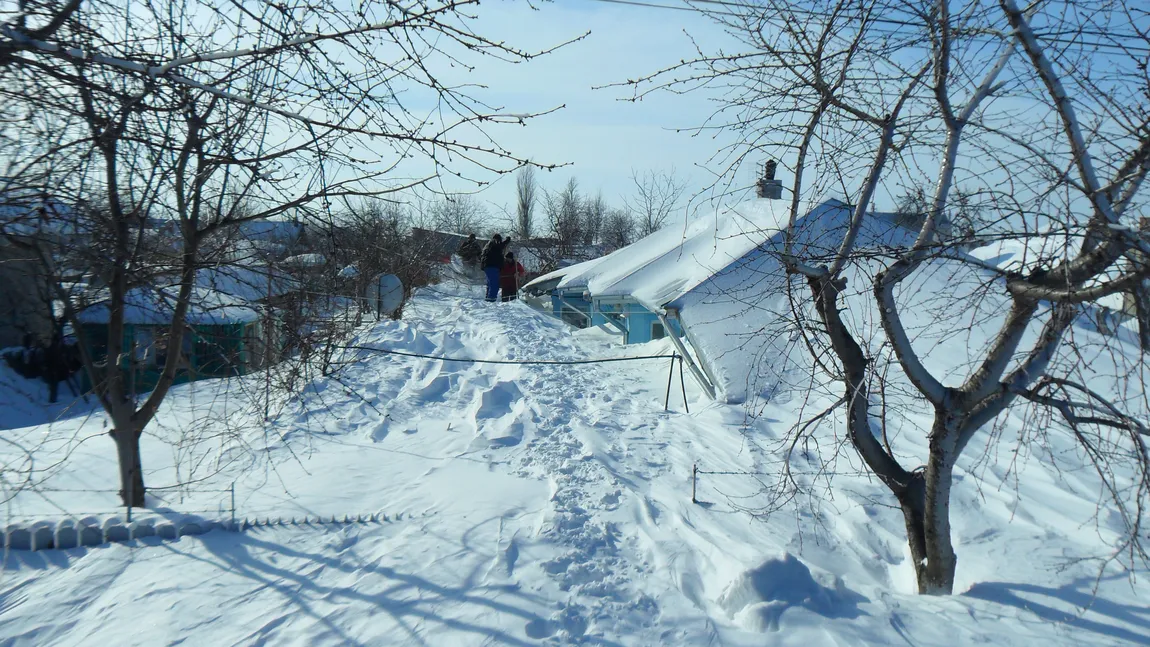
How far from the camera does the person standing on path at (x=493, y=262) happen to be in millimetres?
18031

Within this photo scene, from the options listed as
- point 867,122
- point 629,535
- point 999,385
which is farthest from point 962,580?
point 867,122

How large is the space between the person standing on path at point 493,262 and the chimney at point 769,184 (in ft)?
42.3

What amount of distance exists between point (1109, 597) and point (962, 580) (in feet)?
2.41

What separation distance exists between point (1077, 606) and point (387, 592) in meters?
3.56

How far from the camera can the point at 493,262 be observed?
18.3 metres

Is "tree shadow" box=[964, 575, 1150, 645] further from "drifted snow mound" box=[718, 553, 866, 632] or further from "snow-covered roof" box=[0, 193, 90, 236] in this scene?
"snow-covered roof" box=[0, 193, 90, 236]

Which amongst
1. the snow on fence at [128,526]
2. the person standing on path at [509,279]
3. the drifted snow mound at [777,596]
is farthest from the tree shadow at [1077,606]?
the person standing on path at [509,279]

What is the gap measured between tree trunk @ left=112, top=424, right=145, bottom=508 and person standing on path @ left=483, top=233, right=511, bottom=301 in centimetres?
1239

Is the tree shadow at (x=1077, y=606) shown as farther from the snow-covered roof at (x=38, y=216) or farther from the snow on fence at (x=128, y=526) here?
the snow-covered roof at (x=38, y=216)

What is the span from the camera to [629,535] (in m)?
4.87

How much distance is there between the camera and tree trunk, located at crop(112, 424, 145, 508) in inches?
215

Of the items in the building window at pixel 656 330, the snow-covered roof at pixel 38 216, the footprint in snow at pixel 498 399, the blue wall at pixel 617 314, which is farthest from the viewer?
the blue wall at pixel 617 314

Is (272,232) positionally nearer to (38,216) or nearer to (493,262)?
(38,216)

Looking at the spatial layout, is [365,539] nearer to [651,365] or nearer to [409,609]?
[409,609]
